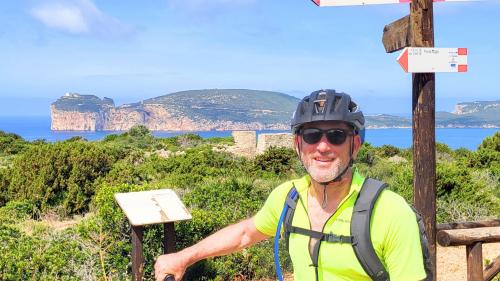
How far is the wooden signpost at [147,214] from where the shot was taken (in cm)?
404

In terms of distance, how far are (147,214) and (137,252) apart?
0.32m

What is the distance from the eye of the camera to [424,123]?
411cm

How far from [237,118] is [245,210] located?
12512cm

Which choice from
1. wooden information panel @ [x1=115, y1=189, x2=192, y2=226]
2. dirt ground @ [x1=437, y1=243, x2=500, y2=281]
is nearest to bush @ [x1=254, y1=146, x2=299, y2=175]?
dirt ground @ [x1=437, y1=243, x2=500, y2=281]

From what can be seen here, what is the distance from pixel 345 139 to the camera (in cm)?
191

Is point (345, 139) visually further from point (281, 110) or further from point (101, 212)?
point (281, 110)

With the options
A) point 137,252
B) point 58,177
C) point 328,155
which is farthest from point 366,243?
point 58,177

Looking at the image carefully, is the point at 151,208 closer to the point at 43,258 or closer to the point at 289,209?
the point at 43,258

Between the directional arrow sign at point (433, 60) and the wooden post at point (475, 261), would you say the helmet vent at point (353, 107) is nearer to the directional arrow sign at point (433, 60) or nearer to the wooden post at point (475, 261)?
the directional arrow sign at point (433, 60)

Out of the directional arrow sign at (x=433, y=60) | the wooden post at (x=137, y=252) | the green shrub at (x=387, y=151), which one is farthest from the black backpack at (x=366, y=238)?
the green shrub at (x=387, y=151)

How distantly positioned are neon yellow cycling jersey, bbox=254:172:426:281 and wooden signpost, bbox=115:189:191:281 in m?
2.24

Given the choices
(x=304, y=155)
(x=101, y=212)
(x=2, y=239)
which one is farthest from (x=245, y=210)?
(x=304, y=155)

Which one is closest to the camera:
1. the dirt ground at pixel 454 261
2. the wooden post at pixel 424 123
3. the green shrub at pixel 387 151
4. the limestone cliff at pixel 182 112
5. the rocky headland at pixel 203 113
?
the wooden post at pixel 424 123

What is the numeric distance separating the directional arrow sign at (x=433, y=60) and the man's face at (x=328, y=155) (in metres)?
2.14
